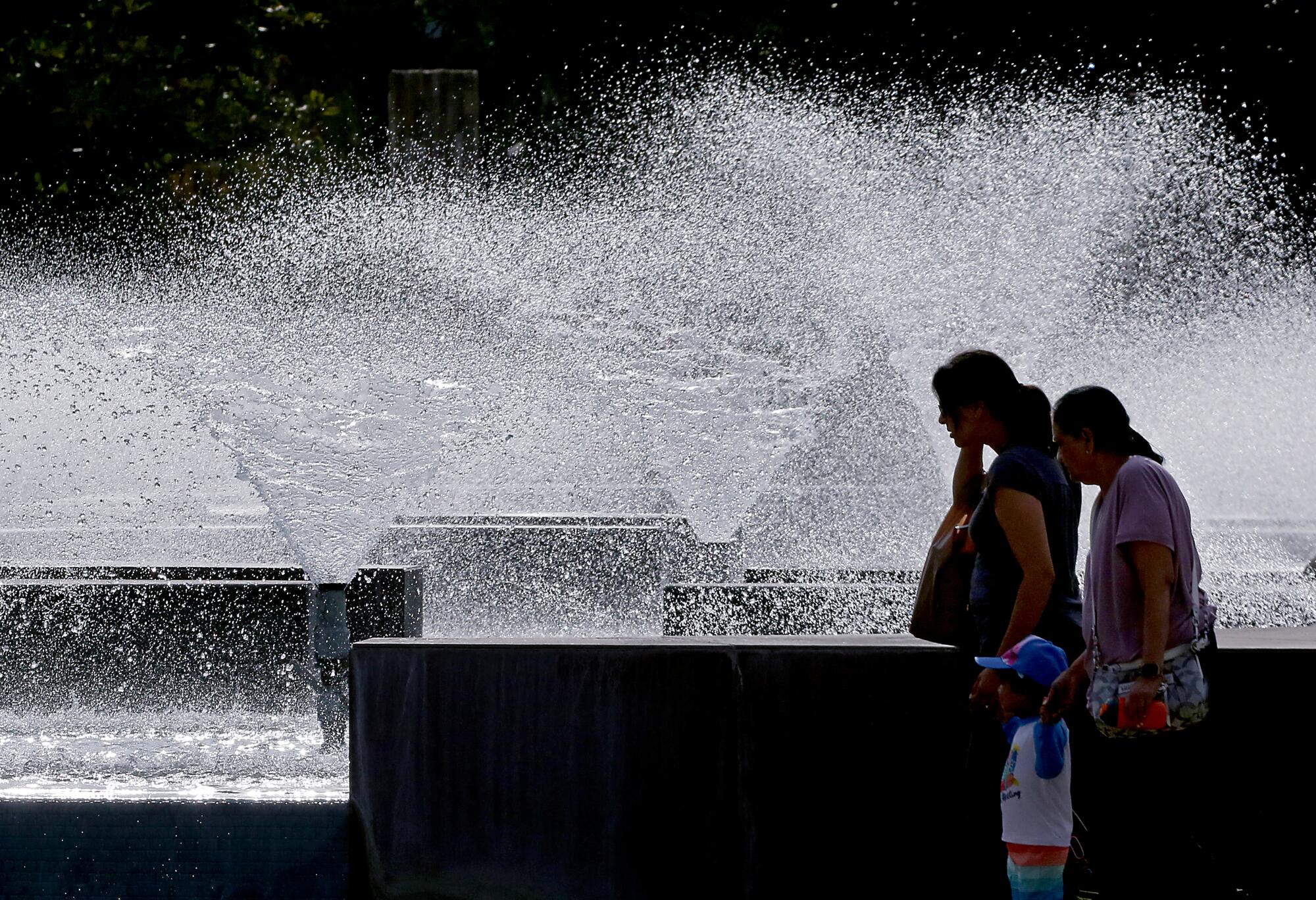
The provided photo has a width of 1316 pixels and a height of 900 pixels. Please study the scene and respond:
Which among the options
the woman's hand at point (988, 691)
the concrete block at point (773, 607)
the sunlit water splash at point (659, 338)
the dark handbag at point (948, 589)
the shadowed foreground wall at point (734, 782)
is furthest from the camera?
the sunlit water splash at point (659, 338)

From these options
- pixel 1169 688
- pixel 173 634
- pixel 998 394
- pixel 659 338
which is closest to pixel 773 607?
pixel 173 634

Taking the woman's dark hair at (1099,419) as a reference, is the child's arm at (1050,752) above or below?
below

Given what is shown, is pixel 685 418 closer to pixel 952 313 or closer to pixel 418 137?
pixel 952 313

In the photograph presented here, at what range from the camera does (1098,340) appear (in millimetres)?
15000

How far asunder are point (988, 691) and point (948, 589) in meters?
0.36

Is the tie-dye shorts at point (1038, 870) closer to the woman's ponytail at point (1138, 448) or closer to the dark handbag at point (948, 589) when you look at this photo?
the dark handbag at point (948, 589)

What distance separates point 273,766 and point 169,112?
48.8 feet

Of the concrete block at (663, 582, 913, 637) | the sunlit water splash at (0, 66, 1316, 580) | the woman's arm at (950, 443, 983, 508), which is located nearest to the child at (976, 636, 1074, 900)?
the woman's arm at (950, 443, 983, 508)

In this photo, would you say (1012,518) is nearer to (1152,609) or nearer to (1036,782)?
(1152,609)

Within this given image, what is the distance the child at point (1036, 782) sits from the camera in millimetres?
2918

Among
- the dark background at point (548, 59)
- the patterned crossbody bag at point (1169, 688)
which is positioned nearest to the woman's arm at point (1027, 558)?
the patterned crossbody bag at point (1169, 688)

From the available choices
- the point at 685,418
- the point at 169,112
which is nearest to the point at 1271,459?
the point at 685,418

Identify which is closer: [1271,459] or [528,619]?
[528,619]

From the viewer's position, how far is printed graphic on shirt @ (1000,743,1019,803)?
2953mm
